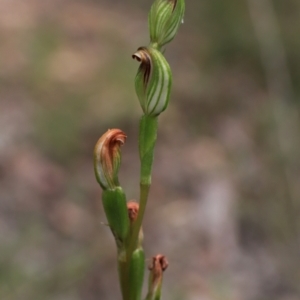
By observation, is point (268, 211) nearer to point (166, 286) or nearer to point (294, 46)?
point (166, 286)

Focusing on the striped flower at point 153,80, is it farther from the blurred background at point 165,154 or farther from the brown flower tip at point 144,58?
the blurred background at point 165,154

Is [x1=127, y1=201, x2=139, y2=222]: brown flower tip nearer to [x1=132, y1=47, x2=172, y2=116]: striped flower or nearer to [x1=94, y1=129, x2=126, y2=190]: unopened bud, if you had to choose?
[x1=94, y1=129, x2=126, y2=190]: unopened bud

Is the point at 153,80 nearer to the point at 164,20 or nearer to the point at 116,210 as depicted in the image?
the point at 164,20

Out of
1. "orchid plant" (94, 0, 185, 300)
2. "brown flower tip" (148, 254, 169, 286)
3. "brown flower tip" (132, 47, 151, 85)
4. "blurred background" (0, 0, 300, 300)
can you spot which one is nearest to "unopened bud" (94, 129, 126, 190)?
"orchid plant" (94, 0, 185, 300)

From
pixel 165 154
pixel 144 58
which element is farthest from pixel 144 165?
pixel 165 154

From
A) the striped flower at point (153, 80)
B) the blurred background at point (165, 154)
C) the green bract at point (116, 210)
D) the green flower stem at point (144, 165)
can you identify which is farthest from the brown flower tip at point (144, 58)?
the blurred background at point (165, 154)
